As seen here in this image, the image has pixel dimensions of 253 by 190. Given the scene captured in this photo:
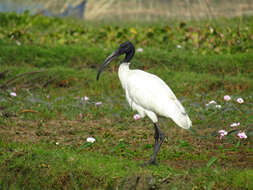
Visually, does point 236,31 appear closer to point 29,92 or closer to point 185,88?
point 185,88

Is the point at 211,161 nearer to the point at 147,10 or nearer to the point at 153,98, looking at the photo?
the point at 153,98

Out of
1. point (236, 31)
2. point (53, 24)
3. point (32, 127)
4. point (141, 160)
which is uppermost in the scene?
point (141, 160)

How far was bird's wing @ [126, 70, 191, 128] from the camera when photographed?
406cm

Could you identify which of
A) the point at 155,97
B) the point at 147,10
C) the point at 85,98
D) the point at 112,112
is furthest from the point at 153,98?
the point at 147,10

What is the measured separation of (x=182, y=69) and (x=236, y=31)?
2.06m

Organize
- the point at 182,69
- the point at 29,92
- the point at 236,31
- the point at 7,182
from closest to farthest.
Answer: the point at 7,182 → the point at 29,92 → the point at 182,69 → the point at 236,31

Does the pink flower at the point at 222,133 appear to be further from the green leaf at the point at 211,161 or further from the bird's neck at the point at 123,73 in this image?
the bird's neck at the point at 123,73

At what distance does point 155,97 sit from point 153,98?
23 millimetres

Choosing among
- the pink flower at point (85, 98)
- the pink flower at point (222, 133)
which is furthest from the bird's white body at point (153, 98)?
the pink flower at point (85, 98)

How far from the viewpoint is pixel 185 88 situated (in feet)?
23.9

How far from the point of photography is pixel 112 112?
6.10 metres

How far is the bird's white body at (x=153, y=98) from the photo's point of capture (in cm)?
406

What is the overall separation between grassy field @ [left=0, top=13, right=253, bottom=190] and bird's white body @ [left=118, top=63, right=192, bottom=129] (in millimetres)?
455

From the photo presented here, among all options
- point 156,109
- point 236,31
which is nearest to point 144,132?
point 156,109
